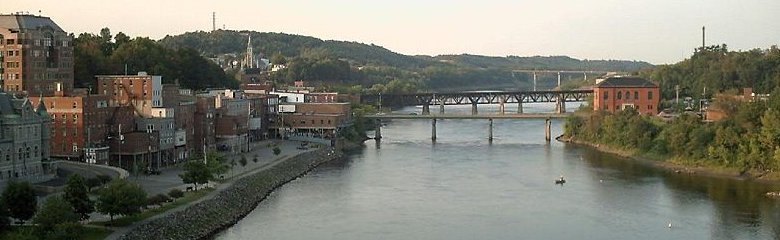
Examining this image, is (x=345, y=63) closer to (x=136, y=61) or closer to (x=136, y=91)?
(x=136, y=61)

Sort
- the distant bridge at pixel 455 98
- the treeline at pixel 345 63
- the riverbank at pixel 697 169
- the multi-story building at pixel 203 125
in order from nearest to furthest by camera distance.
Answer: the riverbank at pixel 697 169, the multi-story building at pixel 203 125, the distant bridge at pixel 455 98, the treeline at pixel 345 63

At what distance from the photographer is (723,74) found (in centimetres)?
5325

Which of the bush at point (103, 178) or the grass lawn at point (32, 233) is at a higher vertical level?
the bush at point (103, 178)

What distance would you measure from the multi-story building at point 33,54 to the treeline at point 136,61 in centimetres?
207

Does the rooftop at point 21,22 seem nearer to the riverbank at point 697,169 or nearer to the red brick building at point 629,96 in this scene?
the riverbank at point 697,169

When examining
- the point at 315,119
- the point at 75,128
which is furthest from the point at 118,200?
the point at 315,119

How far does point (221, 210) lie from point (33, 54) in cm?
1252

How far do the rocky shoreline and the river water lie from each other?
328 mm

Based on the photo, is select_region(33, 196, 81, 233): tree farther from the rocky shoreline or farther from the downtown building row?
the downtown building row

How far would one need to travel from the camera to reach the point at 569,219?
78.7 ft

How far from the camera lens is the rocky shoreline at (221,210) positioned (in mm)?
19781

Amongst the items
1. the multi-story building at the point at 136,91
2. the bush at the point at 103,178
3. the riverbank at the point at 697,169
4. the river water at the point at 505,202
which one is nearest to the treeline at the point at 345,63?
the riverbank at the point at 697,169

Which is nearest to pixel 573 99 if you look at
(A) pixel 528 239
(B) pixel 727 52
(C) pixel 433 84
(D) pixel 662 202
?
(B) pixel 727 52

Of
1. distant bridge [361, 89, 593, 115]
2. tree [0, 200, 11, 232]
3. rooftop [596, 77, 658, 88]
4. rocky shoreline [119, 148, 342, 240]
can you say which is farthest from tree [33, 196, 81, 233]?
distant bridge [361, 89, 593, 115]
